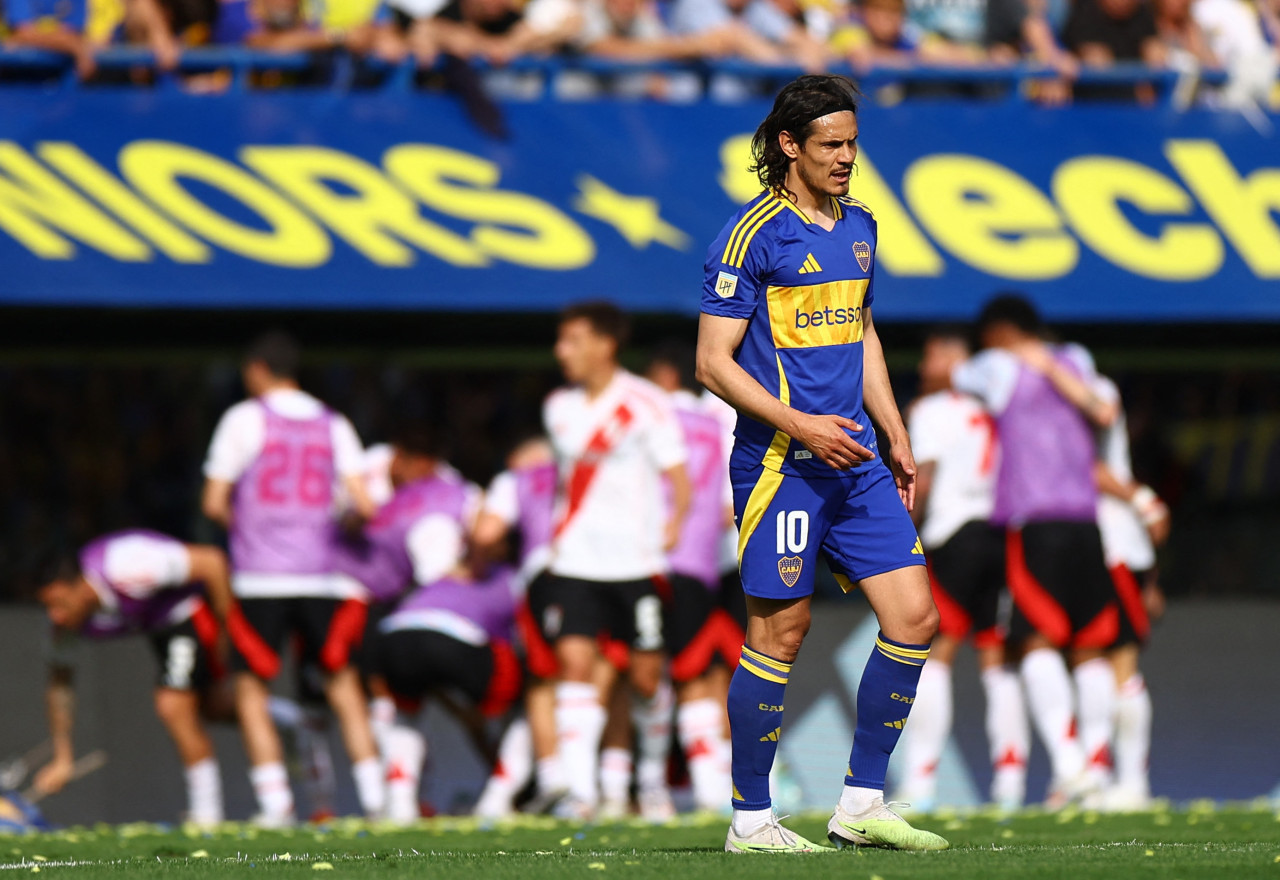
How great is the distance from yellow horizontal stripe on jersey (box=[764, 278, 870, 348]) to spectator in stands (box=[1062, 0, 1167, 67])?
19.5ft

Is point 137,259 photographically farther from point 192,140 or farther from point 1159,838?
point 1159,838

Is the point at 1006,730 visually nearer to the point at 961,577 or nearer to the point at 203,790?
the point at 961,577

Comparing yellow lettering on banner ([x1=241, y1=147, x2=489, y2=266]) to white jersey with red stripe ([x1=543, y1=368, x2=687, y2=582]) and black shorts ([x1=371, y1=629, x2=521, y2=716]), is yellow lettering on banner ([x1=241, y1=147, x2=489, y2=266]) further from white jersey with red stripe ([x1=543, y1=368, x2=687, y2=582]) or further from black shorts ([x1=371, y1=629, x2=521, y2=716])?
black shorts ([x1=371, y1=629, x2=521, y2=716])

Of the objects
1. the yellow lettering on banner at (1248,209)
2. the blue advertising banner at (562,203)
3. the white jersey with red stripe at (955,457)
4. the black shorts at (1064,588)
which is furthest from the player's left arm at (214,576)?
the yellow lettering on banner at (1248,209)

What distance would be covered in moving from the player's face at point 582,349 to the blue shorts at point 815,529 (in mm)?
3221

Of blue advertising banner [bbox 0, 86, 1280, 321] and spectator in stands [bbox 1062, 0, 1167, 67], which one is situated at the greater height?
spectator in stands [bbox 1062, 0, 1167, 67]

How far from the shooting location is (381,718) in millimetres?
8797

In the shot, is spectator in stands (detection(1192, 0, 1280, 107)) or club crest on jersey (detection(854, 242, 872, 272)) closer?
club crest on jersey (detection(854, 242, 872, 272))

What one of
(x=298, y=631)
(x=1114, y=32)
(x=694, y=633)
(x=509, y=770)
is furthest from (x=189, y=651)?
(x=1114, y=32)

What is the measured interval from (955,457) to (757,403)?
394 centimetres

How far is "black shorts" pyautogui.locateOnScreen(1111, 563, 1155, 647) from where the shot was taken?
818 cm

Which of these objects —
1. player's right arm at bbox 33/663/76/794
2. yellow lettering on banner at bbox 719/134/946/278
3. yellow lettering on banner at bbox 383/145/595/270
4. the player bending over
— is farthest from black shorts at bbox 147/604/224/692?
yellow lettering on banner at bbox 719/134/946/278

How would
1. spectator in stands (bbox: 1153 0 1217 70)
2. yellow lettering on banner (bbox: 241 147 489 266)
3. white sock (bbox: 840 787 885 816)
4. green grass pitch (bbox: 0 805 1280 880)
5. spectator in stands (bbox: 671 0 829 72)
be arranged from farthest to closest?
spectator in stands (bbox: 1153 0 1217 70)
spectator in stands (bbox: 671 0 829 72)
yellow lettering on banner (bbox: 241 147 489 266)
white sock (bbox: 840 787 885 816)
green grass pitch (bbox: 0 805 1280 880)

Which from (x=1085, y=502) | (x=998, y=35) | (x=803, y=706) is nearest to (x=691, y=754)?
(x=803, y=706)
